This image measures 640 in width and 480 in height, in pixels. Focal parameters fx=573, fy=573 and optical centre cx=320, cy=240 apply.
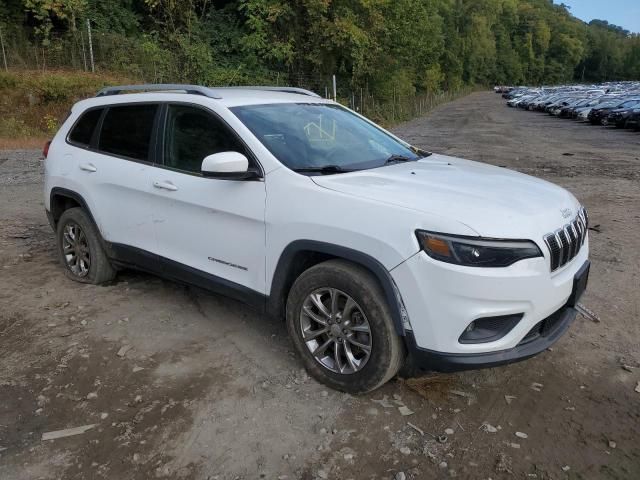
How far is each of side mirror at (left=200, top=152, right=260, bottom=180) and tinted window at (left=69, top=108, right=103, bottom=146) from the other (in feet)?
6.74

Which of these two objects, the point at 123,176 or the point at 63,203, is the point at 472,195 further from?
the point at 63,203

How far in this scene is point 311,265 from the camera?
361 cm

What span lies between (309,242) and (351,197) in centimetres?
37

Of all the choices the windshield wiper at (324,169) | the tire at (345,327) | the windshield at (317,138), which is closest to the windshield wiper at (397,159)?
the windshield at (317,138)

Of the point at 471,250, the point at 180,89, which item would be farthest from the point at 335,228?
the point at 180,89

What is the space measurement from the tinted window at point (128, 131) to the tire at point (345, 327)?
191cm

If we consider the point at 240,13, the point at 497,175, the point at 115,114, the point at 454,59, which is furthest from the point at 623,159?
the point at 454,59

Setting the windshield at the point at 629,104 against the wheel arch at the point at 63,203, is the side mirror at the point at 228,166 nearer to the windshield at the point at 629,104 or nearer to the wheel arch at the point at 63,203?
the wheel arch at the point at 63,203

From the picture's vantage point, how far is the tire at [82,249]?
16.6ft

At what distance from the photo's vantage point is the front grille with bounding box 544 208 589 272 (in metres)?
3.11

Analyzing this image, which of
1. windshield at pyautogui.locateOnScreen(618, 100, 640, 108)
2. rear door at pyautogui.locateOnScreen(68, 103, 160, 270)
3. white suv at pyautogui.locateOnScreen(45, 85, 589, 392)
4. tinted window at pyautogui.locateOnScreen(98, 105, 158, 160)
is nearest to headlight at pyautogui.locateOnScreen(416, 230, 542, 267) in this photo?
white suv at pyautogui.locateOnScreen(45, 85, 589, 392)

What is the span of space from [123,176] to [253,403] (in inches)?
88.2

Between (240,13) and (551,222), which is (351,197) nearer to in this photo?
(551,222)

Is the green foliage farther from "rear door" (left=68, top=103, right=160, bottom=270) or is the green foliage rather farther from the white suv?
the white suv
